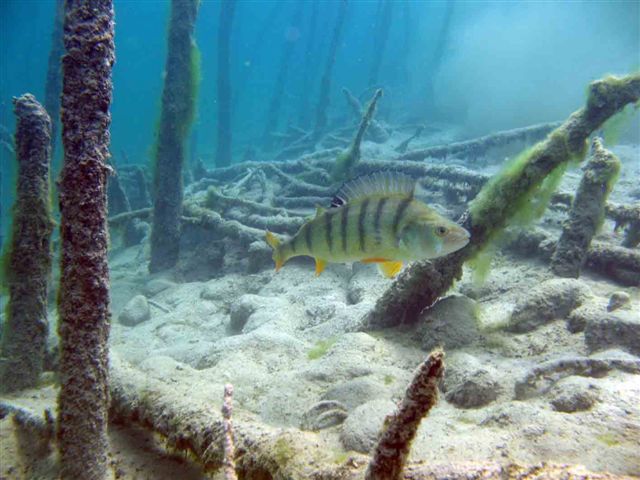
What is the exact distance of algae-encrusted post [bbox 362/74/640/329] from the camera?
416cm

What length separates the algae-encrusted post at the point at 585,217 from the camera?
4.79m

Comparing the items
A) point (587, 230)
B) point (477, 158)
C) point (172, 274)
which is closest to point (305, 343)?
point (587, 230)

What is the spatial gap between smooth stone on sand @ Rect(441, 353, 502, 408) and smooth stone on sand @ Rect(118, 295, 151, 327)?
5.65 meters

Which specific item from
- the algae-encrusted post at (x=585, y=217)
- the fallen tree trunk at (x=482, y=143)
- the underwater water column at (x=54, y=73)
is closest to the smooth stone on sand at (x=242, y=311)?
the algae-encrusted post at (x=585, y=217)

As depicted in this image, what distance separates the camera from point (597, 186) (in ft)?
16.1

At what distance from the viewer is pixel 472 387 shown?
2746mm

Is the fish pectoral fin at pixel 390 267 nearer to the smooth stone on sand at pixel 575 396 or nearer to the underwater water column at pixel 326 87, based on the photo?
the smooth stone on sand at pixel 575 396

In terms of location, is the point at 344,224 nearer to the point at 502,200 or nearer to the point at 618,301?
the point at 502,200

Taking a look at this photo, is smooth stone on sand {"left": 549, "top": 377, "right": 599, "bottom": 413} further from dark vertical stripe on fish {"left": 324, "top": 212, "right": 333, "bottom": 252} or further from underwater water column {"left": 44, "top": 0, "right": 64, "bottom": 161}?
underwater water column {"left": 44, "top": 0, "right": 64, "bottom": 161}

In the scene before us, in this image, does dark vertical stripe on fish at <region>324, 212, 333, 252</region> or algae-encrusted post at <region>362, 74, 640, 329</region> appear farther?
algae-encrusted post at <region>362, 74, 640, 329</region>

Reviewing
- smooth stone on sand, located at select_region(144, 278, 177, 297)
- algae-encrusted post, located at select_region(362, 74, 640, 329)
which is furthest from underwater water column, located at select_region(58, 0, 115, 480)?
smooth stone on sand, located at select_region(144, 278, 177, 297)

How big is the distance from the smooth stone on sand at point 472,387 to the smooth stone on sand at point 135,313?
5.65 m

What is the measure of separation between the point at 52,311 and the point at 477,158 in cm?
1300

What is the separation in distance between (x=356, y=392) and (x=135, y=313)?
5374mm
